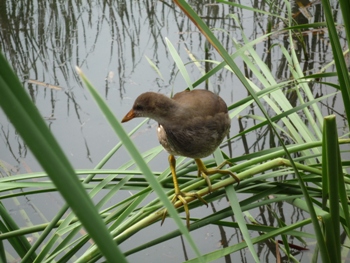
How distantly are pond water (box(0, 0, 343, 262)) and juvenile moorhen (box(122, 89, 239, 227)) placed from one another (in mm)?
645

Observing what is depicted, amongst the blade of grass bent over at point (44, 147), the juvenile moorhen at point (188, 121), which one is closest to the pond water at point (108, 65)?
the juvenile moorhen at point (188, 121)

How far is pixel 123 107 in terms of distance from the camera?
106 inches

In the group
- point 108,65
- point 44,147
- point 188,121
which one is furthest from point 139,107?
point 108,65

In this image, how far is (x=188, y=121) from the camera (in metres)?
1.36

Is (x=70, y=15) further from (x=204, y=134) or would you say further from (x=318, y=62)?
(x=204, y=134)

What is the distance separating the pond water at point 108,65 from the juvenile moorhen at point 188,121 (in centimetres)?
65

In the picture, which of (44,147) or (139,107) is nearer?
(44,147)

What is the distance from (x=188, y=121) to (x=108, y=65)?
178 centimetres

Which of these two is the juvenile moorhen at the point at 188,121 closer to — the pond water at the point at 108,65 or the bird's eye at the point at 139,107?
the bird's eye at the point at 139,107

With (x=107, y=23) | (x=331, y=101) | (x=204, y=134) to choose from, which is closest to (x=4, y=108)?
(x=204, y=134)

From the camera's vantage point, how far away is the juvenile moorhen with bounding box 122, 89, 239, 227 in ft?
4.41

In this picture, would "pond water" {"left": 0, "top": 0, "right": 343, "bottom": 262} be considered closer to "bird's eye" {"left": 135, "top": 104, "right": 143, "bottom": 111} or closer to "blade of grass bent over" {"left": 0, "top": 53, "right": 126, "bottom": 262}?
"bird's eye" {"left": 135, "top": 104, "right": 143, "bottom": 111}

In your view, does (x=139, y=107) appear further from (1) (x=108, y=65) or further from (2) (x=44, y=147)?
(1) (x=108, y=65)

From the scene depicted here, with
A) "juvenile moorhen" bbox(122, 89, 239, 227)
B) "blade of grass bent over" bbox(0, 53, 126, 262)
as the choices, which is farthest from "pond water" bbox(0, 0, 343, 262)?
"blade of grass bent over" bbox(0, 53, 126, 262)
